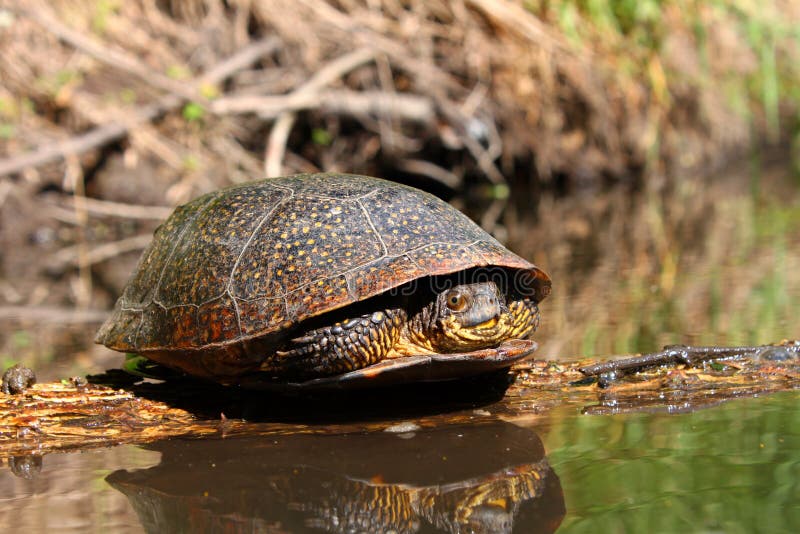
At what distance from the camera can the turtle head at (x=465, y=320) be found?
9.89 feet

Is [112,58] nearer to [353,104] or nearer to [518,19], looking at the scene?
[353,104]

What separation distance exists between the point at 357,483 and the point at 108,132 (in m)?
8.26

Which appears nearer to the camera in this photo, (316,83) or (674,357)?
(674,357)

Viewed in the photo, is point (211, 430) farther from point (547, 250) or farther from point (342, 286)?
point (547, 250)

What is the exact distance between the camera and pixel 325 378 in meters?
3.02

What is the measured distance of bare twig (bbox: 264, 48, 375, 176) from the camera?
32.3ft

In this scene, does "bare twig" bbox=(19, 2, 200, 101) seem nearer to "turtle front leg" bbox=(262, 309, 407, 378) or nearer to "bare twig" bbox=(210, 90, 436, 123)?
"bare twig" bbox=(210, 90, 436, 123)

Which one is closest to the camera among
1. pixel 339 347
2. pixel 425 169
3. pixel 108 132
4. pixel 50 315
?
pixel 339 347

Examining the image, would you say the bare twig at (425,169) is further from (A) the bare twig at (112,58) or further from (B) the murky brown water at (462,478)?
(B) the murky brown water at (462,478)

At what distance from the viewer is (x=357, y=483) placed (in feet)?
8.13

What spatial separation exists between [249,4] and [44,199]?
3456mm

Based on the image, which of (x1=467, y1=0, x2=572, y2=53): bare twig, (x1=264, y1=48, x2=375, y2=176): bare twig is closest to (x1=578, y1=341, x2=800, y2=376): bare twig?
(x1=264, y1=48, x2=375, y2=176): bare twig

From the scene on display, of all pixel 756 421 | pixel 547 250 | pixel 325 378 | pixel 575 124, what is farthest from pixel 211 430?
pixel 575 124

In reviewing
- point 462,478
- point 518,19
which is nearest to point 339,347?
point 462,478
